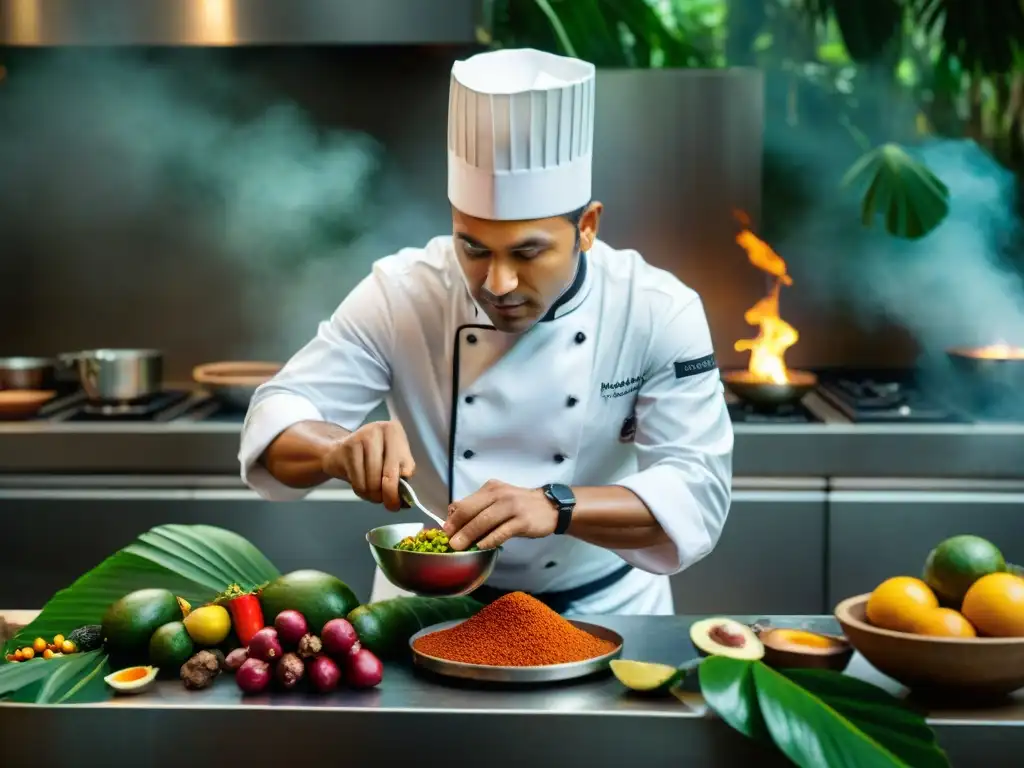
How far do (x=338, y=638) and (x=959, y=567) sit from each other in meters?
0.74

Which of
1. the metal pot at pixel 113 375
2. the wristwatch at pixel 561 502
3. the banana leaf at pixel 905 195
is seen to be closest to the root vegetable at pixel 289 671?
the wristwatch at pixel 561 502

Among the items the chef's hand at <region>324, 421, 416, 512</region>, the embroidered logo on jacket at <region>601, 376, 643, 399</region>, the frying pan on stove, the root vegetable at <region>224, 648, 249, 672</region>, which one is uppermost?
the embroidered logo on jacket at <region>601, 376, 643, 399</region>

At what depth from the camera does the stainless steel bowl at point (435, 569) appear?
5.14 feet

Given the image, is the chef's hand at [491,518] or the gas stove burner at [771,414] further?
the gas stove burner at [771,414]

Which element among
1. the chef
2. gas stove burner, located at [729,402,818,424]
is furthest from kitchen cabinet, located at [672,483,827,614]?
the chef

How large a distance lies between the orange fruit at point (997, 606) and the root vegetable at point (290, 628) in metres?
0.78

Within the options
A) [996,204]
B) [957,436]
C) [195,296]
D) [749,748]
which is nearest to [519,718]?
[749,748]

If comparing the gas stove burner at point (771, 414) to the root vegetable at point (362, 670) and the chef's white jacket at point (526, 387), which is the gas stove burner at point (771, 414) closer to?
the chef's white jacket at point (526, 387)

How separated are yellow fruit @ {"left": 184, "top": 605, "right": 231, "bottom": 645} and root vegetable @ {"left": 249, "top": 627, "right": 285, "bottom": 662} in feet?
0.25

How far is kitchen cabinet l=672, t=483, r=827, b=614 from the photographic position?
3.12 meters

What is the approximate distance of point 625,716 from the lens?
1.43m

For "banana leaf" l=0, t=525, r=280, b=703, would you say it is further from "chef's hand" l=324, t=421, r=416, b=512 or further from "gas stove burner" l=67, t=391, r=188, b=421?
"gas stove burner" l=67, t=391, r=188, b=421

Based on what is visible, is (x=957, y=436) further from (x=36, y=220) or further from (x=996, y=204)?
(x=36, y=220)

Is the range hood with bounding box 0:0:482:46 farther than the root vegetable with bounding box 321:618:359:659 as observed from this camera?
Yes
